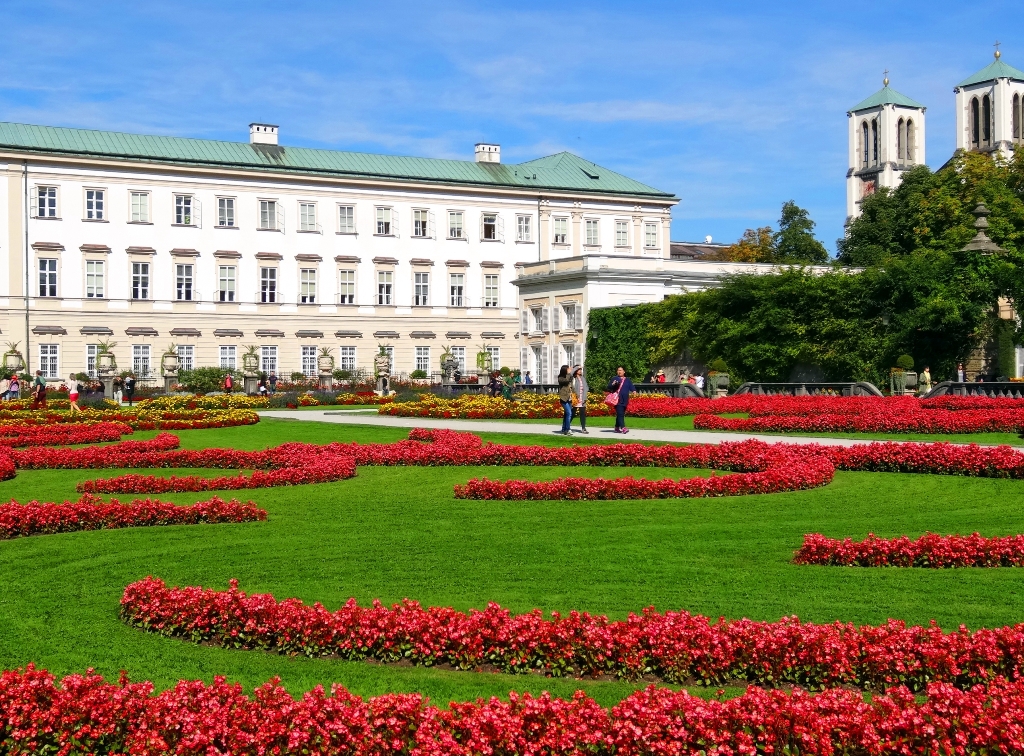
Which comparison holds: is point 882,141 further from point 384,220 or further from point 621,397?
point 621,397

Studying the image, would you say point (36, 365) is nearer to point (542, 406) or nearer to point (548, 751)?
point (542, 406)

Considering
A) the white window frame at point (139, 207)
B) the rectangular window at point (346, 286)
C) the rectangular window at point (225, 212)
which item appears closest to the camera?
the white window frame at point (139, 207)

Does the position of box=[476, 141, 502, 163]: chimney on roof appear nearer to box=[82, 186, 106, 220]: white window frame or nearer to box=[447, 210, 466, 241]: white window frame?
box=[447, 210, 466, 241]: white window frame

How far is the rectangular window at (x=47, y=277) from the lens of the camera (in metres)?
59.0

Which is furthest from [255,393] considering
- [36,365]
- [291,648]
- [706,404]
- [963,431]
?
[291,648]

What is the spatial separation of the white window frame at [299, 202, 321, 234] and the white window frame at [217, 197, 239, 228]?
3756mm

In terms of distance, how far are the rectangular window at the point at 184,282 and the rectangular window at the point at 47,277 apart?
6045 mm

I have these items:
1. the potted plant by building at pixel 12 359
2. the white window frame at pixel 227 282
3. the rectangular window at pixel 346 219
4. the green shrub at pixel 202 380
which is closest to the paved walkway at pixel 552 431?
the green shrub at pixel 202 380

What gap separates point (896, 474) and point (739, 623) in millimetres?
10020

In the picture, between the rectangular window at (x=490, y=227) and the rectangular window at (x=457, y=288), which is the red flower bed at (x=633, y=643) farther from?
the rectangular window at (x=490, y=227)

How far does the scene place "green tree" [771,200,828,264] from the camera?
84875 mm

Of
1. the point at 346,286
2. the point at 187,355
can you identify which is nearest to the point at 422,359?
the point at 346,286

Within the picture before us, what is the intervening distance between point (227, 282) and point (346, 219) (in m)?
7.87

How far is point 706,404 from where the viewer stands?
105ft
